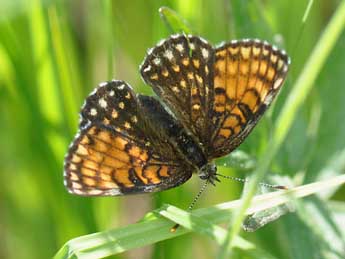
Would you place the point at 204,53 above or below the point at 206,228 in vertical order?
above

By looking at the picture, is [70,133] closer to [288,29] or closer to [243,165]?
[243,165]

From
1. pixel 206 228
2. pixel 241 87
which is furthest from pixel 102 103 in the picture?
pixel 206 228

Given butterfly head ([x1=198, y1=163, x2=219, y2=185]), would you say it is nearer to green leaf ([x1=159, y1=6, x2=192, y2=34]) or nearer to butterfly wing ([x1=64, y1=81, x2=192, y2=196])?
butterfly wing ([x1=64, y1=81, x2=192, y2=196])

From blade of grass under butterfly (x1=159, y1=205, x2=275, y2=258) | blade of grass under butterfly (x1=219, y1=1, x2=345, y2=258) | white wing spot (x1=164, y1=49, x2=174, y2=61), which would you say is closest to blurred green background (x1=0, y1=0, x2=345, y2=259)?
white wing spot (x1=164, y1=49, x2=174, y2=61)

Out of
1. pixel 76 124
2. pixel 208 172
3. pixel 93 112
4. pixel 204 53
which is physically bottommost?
pixel 208 172

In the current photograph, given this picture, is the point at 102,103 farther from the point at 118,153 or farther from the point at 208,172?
the point at 208,172

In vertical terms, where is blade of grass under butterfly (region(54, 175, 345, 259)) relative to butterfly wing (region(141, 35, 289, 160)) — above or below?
below
